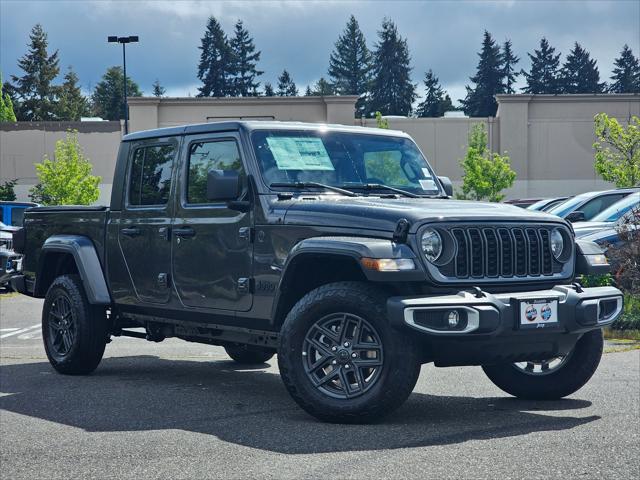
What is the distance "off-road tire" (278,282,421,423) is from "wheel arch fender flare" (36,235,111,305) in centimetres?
280

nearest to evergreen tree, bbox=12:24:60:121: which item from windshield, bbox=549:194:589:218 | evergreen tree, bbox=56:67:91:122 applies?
evergreen tree, bbox=56:67:91:122

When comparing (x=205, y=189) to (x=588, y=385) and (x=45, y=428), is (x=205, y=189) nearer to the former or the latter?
(x=45, y=428)

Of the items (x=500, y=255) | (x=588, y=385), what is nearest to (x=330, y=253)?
(x=500, y=255)

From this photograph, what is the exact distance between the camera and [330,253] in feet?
21.9

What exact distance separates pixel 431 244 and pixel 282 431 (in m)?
1.45

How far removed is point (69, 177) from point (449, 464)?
46.0 m

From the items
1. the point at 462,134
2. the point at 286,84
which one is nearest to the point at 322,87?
the point at 286,84

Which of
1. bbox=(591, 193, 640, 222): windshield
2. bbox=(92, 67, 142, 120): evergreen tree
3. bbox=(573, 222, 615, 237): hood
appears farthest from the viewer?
bbox=(92, 67, 142, 120): evergreen tree

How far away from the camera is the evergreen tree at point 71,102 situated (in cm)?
10850

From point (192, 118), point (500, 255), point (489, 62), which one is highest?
point (489, 62)

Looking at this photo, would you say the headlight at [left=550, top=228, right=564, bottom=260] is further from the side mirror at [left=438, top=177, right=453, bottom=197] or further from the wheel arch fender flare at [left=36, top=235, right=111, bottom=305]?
the wheel arch fender flare at [left=36, top=235, right=111, bottom=305]

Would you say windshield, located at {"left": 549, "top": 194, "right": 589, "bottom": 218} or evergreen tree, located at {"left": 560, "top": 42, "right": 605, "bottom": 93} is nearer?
windshield, located at {"left": 549, "top": 194, "right": 589, "bottom": 218}

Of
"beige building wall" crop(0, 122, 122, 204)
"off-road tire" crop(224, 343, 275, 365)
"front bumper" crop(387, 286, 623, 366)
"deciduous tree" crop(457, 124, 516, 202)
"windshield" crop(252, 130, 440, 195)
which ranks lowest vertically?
"off-road tire" crop(224, 343, 275, 365)

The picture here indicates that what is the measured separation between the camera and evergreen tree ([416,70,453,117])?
110188 millimetres
